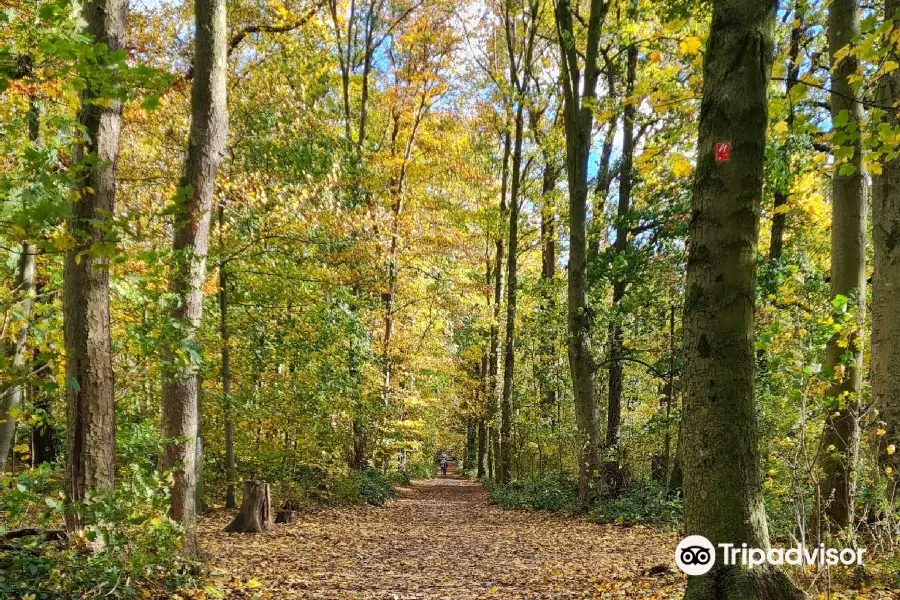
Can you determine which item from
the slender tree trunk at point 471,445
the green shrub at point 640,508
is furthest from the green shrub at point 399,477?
the slender tree trunk at point 471,445

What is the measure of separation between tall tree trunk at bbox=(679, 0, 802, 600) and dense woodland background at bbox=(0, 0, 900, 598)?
0.05ft

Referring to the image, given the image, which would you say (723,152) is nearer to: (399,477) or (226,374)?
(226,374)

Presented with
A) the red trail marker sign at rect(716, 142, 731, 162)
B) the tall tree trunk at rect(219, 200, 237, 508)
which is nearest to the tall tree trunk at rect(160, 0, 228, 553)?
the tall tree trunk at rect(219, 200, 237, 508)

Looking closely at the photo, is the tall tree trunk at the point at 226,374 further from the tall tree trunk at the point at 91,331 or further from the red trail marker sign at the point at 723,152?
the red trail marker sign at the point at 723,152

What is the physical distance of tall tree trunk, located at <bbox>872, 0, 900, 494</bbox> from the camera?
470 centimetres

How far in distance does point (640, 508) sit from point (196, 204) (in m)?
8.27

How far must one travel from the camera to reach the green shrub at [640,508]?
8312 mm

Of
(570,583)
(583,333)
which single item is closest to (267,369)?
(583,333)

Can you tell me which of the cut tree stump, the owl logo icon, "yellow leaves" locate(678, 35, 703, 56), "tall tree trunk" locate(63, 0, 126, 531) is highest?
"yellow leaves" locate(678, 35, 703, 56)

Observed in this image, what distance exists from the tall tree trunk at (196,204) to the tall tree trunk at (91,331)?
97 cm

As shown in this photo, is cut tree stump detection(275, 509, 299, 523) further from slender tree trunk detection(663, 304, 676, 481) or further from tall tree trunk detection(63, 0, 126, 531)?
slender tree trunk detection(663, 304, 676, 481)

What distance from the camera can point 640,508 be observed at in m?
8.87

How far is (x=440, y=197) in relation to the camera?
1750cm

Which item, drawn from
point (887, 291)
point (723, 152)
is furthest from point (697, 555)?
point (887, 291)
